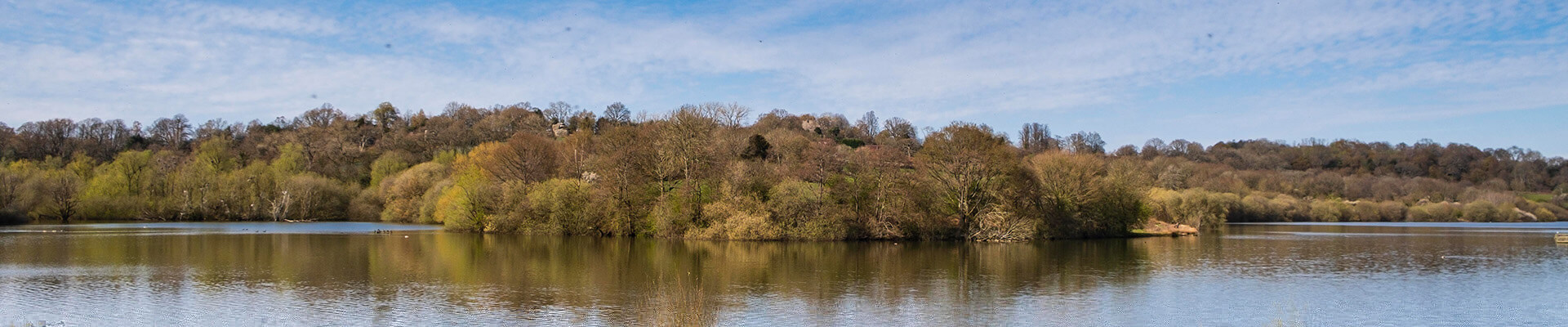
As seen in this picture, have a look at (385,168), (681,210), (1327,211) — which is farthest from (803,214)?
(1327,211)

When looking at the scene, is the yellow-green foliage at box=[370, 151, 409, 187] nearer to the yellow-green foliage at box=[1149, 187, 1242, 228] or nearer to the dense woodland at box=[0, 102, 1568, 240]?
the dense woodland at box=[0, 102, 1568, 240]

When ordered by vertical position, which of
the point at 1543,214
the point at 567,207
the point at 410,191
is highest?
the point at 410,191

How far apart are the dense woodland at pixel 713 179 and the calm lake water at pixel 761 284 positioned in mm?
6934

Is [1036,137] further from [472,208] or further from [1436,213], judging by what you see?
[472,208]

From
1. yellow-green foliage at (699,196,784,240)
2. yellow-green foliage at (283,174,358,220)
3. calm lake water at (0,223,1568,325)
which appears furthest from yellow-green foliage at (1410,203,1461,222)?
yellow-green foliage at (283,174,358,220)

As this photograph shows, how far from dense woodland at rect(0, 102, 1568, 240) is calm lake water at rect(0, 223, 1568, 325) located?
6934 mm

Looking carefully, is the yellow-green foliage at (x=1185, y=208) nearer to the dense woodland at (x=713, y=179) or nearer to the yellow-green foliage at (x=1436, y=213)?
the dense woodland at (x=713, y=179)

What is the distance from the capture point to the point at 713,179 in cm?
4625

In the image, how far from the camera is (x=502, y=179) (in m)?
54.1

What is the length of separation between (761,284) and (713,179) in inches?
973

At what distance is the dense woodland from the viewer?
4528 centimetres

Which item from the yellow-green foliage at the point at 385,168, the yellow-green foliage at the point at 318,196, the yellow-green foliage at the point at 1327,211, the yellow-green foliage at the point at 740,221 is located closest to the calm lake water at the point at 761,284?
the yellow-green foliage at the point at 740,221

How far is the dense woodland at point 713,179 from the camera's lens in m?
45.3

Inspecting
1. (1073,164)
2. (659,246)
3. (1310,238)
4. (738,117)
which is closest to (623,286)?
(659,246)
